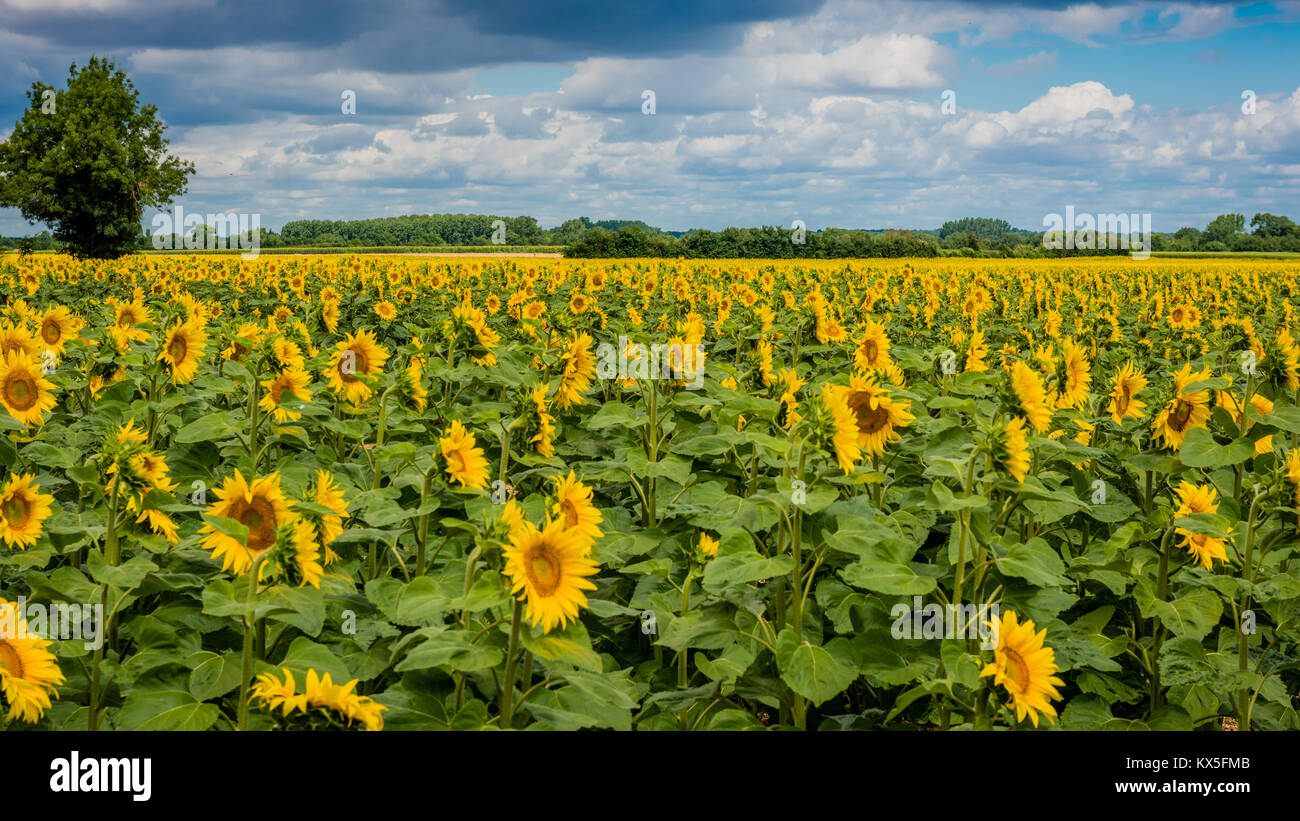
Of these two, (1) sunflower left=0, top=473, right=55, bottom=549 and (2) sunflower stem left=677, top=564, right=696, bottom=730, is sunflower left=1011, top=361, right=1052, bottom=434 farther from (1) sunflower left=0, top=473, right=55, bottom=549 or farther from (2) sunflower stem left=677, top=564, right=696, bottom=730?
(1) sunflower left=0, top=473, right=55, bottom=549

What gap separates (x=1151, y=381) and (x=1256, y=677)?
491cm

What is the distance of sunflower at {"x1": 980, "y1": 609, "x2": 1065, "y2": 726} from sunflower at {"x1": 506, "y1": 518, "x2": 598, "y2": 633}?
126 centimetres

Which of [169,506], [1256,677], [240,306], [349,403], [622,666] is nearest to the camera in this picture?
[169,506]

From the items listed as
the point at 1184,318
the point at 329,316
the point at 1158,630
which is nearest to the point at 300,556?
the point at 1158,630

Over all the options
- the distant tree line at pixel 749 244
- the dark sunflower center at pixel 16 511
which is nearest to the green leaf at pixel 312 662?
the dark sunflower center at pixel 16 511

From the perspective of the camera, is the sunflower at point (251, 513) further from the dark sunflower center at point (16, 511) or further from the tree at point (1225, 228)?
the tree at point (1225, 228)

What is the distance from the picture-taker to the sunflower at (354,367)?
18.2 ft

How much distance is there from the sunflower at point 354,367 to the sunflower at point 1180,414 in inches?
171

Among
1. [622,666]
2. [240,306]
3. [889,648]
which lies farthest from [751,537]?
[240,306]

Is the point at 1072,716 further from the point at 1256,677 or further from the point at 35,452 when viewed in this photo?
the point at 35,452

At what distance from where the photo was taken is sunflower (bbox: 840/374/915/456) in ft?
13.7

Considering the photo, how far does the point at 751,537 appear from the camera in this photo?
3289 mm

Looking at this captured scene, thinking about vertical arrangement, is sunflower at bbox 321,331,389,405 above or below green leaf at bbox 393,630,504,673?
above

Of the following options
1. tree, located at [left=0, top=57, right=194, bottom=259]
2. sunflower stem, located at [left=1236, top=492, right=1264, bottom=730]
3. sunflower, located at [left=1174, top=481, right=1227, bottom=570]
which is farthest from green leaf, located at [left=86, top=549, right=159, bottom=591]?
tree, located at [left=0, top=57, right=194, bottom=259]
